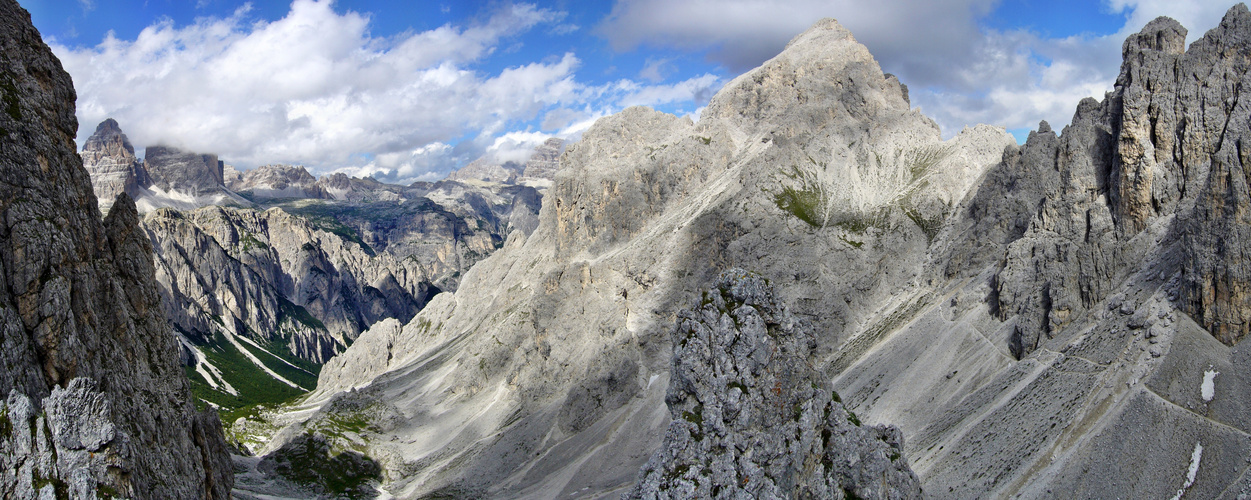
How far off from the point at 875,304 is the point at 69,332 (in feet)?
377

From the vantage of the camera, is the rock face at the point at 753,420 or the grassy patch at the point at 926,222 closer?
the rock face at the point at 753,420

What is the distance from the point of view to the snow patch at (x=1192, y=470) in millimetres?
52188

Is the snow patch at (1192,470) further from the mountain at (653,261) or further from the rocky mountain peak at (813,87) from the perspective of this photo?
the rocky mountain peak at (813,87)

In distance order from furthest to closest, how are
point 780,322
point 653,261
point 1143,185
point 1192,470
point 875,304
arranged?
point 653,261 → point 875,304 → point 1143,185 → point 1192,470 → point 780,322

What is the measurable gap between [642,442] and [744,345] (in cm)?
7650

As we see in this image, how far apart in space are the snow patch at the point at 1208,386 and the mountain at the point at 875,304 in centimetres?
26

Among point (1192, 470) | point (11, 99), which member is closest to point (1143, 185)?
point (1192, 470)

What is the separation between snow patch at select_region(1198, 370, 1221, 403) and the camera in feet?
189

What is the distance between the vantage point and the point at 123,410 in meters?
37.7

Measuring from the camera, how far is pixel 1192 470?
52.8m

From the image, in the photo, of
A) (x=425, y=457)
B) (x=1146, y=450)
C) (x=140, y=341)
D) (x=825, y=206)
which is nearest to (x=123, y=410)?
(x=140, y=341)

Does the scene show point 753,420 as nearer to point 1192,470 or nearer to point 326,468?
point 1192,470

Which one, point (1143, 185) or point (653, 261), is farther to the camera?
point (653, 261)

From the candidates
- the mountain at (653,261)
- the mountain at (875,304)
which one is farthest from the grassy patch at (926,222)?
the mountain at (875,304)
